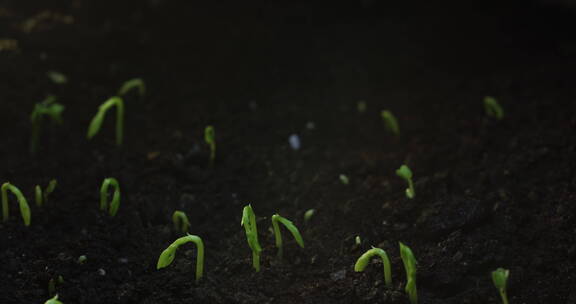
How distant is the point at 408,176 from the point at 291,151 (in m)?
0.54

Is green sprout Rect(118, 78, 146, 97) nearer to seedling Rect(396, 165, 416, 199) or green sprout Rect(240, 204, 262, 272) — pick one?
green sprout Rect(240, 204, 262, 272)

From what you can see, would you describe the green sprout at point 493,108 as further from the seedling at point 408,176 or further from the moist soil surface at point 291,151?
the seedling at point 408,176

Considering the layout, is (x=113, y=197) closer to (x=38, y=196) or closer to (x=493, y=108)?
(x=38, y=196)

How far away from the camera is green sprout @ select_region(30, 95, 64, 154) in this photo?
213cm

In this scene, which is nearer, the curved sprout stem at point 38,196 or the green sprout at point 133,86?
the curved sprout stem at point 38,196

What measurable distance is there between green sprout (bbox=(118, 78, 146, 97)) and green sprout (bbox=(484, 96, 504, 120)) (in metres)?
1.21

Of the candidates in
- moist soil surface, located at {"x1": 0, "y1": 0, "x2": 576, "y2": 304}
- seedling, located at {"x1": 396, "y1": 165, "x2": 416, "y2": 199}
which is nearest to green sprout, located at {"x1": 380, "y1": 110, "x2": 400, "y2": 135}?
moist soil surface, located at {"x1": 0, "y1": 0, "x2": 576, "y2": 304}

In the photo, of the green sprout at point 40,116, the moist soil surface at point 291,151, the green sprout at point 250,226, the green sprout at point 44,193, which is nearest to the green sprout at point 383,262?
the moist soil surface at point 291,151

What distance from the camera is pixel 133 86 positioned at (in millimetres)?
2562

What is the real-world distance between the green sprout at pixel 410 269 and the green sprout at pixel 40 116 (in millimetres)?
1198

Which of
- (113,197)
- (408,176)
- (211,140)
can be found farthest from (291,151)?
(113,197)

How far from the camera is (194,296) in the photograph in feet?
5.74

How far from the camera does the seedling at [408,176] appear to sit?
1.96m

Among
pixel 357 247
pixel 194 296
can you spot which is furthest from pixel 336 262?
pixel 194 296
